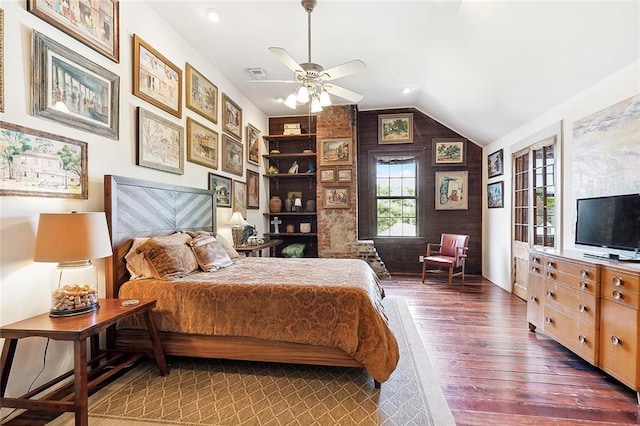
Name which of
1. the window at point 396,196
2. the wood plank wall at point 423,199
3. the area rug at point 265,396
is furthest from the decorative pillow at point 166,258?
the window at point 396,196

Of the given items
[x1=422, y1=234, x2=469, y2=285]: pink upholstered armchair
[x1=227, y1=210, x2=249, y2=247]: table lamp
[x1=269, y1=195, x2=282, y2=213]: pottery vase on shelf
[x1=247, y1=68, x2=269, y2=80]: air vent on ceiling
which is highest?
[x1=247, y1=68, x2=269, y2=80]: air vent on ceiling

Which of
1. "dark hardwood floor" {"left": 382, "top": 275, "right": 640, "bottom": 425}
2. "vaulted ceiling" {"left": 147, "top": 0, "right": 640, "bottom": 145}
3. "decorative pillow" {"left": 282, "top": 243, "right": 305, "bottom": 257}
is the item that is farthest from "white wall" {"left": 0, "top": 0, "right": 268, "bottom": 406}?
"decorative pillow" {"left": 282, "top": 243, "right": 305, "bottom": 257}

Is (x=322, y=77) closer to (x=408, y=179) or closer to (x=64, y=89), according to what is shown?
(x=64, y=89)

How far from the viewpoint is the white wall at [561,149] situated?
2.66m

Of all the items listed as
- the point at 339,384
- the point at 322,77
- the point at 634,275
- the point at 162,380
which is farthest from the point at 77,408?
the point at 634,275

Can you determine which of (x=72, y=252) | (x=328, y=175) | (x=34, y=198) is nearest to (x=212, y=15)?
(x=34, y=198)

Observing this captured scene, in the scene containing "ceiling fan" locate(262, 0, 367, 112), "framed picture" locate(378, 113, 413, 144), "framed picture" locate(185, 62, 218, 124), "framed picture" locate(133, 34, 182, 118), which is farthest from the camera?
"framed picture" locate(378, 113, 413, 144)

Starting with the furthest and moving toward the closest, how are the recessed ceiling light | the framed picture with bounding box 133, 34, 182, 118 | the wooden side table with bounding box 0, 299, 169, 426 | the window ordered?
the window → the recessed ceiling light → the framed picture with bounding box 133, 34, 182, 118 → the wooden side table with bounding box 0, 299, 169, 426

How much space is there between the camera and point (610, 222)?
2.40 m

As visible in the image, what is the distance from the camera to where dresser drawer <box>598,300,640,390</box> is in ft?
6.36

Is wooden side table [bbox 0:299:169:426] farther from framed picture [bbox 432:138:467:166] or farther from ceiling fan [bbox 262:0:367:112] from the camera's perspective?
framed picture [bbox 432:138:467:166]

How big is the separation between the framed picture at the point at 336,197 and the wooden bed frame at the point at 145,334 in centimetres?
329

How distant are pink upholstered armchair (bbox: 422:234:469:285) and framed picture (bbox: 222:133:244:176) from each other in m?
3.53

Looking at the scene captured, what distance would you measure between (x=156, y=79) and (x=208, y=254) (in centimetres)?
183
